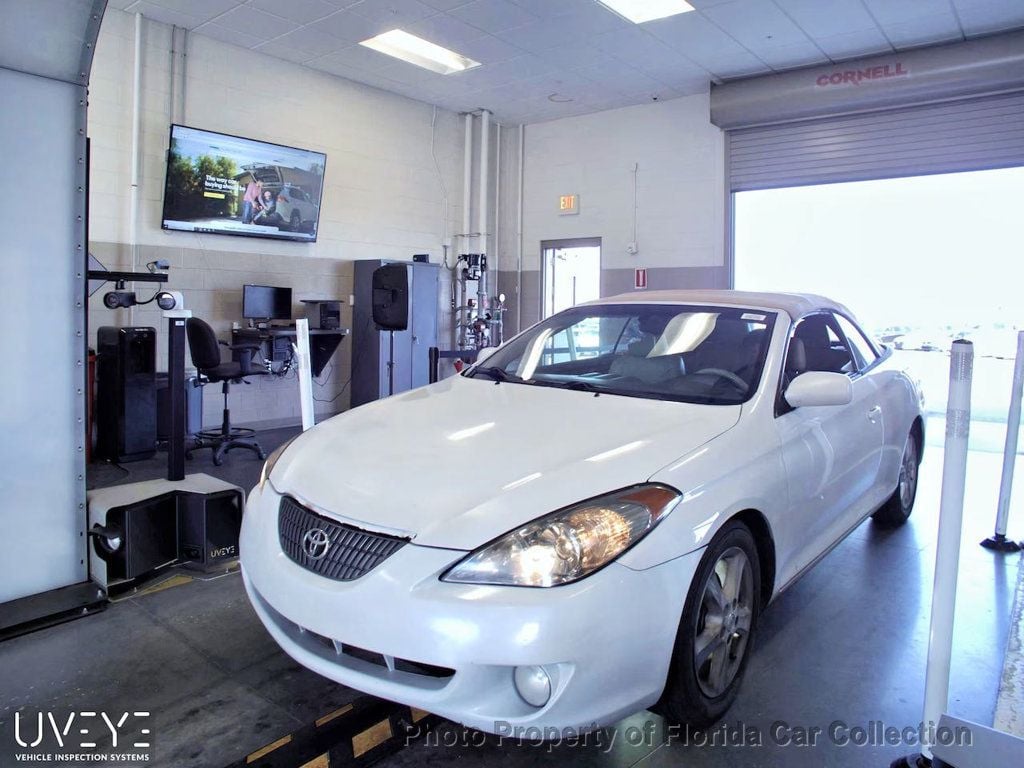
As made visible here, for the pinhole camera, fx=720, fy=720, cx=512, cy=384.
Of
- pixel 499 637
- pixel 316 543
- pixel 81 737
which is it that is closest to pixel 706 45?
pixel 316 543

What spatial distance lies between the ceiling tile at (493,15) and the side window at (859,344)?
413 centimetres

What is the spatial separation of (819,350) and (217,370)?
4.61 m

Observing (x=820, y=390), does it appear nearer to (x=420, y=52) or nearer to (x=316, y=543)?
(x=316, y=543)

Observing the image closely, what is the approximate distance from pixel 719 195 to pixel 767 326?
5.94 meters

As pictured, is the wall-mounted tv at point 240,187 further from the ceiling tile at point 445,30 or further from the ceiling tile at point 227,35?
the ceiling tile at point 445,30

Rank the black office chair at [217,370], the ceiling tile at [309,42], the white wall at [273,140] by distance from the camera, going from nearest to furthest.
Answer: the black office chair at [217,370] < the white wall at [273,140] < the ceiling tile at [309,42]

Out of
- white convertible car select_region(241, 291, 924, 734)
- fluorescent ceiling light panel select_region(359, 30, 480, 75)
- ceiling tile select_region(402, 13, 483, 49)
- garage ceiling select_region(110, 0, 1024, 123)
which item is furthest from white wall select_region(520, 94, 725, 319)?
white convertible car select_region(241, 291, 924, 734)

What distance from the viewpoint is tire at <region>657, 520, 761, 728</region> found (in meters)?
1.80

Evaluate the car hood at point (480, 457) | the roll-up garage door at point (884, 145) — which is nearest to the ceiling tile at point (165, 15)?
the car hood at point (480, 457)

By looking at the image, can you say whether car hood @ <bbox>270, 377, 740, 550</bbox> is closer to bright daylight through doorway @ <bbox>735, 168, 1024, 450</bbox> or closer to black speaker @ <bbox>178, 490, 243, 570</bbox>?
black speaker @ <bbox>178, 490, 243, 570</bbox>

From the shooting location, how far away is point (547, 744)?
1968mm

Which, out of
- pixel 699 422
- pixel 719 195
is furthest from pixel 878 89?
pixel 699 422

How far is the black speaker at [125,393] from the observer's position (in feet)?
18.1

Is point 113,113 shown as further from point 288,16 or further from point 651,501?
point 651,501
